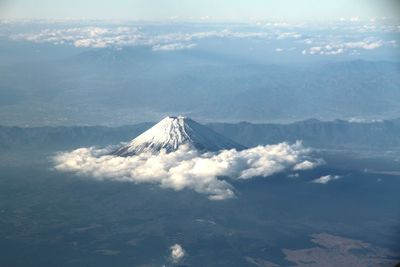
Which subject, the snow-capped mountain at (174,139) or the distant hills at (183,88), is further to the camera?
the distant hills at (183,88)

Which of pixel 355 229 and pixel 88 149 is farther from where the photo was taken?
pixel 88 149

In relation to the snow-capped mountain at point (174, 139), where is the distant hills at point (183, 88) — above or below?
below

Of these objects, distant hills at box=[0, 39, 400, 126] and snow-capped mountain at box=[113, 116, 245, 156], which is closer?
snow-capped mountain at box=[113, 116, 245, 156]

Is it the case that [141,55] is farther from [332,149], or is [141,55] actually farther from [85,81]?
[332,149]

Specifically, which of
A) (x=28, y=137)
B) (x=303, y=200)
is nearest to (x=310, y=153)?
(x=303, y=200)

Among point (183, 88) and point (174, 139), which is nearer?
point (174, 139)

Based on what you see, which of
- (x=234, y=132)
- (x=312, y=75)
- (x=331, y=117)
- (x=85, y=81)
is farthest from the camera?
(x=312, y=75)

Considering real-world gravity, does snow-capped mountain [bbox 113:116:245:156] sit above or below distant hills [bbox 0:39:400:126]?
above

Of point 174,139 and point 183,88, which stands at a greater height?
point 174,139
